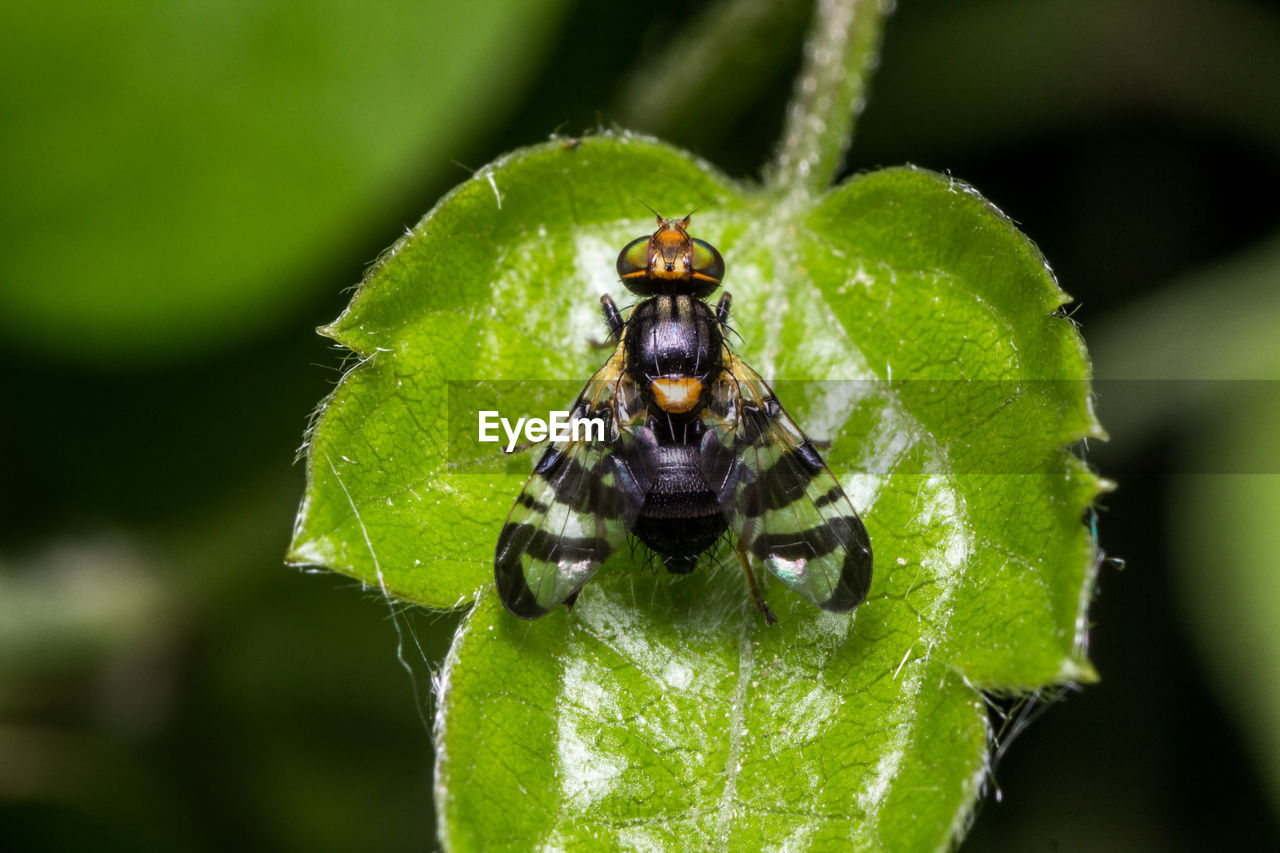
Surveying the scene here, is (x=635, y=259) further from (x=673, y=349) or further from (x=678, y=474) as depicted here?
(x=678, y=474)

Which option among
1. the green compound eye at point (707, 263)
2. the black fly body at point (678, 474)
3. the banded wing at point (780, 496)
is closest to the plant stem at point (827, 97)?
the green compound eye at point (707, 263)

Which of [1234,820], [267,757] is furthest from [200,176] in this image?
[1234,820]

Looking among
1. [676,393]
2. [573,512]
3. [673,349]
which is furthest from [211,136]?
[573,512]

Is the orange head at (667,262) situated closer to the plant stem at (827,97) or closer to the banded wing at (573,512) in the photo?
the banded wing at (573,512)

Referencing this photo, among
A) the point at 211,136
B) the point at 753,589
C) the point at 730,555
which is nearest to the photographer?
the point at 753,589

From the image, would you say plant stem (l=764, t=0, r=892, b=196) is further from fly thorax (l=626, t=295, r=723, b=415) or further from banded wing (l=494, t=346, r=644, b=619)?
banded wing (l=494, t=346, r=644, b=619)
